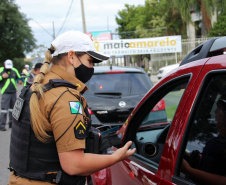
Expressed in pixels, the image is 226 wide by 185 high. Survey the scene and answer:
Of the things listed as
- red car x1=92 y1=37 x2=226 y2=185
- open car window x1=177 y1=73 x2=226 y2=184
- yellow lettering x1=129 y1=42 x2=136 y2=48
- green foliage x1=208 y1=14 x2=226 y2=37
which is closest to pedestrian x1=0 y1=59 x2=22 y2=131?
red car x1=92 y1=37 x2=226 y2=185

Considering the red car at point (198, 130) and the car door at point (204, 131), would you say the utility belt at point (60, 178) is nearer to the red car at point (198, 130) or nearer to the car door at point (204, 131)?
the red car at point (198, 130)

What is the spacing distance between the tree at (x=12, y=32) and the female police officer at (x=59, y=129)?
125 feet

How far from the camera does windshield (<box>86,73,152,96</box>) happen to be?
5.74m

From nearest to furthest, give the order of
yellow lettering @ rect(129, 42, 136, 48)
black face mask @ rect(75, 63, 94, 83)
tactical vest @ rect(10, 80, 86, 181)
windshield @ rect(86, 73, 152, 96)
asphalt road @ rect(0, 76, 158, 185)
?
1. tactical vest @ rect(10, 80, 86, 181)
2. black face mask @ rect(75, 63, 94, 83)
3. asphalt road @ rect(0, 76, 158, 185)
4. windshield @ rect(86, 73, 152, 96)
5. yellow lettering @ rect(129, 42, 136, 48)

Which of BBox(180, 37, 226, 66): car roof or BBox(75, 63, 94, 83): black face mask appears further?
BBox(75, 63, 94, 83): black face mask

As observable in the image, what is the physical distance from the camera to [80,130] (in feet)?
5.28

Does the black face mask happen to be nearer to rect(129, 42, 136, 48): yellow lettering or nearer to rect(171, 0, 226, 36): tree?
rect(129, 42, 136, 48): yellow lettering

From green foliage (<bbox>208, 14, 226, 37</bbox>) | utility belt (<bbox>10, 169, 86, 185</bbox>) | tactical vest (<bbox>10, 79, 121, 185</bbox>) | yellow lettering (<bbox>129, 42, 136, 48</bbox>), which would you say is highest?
green foliage (<bbox>208, 14, 226, 37</bbox>)

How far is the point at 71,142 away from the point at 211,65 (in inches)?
32.5

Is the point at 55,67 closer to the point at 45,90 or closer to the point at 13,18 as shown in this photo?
the point at 45,90

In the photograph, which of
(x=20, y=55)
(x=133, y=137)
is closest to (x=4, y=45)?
(x=20, y=55)

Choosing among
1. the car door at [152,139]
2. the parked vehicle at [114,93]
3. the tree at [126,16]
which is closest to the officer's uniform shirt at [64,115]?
the car door at [152,139]

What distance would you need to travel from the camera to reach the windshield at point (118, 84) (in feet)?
18.8

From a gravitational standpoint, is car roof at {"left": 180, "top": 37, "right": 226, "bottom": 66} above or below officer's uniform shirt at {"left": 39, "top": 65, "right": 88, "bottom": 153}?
above
